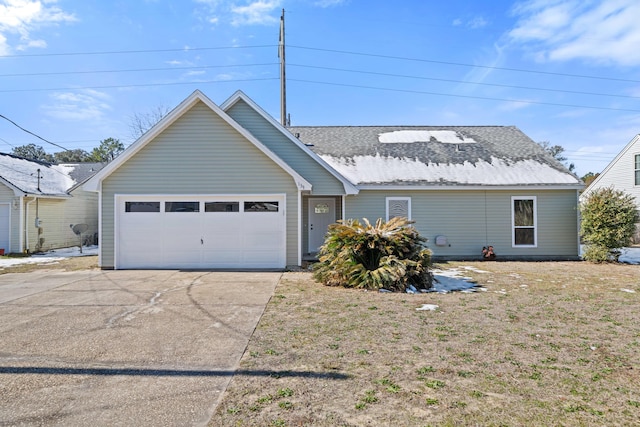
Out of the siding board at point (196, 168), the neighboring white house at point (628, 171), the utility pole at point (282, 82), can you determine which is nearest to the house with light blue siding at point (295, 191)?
the siding board at point (196, 168)

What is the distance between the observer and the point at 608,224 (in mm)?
12617

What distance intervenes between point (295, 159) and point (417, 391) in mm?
10025

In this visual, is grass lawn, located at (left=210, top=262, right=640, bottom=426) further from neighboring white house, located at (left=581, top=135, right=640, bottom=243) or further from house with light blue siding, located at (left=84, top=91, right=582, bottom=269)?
neighboring white house, located at (left=581, top=135, right=640, bottom=243)

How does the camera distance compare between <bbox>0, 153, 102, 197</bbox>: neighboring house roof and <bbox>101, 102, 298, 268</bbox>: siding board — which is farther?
<bbox>0, 153, 102, 197</bbox>: neighboring house roof

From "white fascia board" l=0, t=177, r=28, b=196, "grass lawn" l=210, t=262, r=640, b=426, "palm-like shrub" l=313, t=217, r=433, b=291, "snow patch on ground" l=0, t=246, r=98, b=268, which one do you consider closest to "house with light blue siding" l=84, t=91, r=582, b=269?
"palm-like shrub" l=313, t=217, r=433, b=291

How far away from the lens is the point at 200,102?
11070 mm

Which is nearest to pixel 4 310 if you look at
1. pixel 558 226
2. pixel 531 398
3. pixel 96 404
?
pixel 96 404

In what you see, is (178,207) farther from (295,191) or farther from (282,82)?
(282,82)

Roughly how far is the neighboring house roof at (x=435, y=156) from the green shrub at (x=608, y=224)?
1129mm

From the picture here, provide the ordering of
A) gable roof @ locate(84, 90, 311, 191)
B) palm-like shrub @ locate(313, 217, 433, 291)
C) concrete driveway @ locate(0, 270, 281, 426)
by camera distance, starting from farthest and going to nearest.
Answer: gable roof @ locate(84, 90, 311, 191) → palm-like shrub @ locate(313, 217, 433, 291) → concrete driveway @ locate(0, 270, 281, 426)

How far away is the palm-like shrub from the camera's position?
8289 mm

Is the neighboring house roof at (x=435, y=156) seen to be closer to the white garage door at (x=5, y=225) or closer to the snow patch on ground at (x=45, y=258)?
the snow patch on ground at (x=45, y=258)

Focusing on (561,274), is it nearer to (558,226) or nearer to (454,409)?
(558,226)

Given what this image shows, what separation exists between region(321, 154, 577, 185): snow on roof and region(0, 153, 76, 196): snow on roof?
13.2 m
